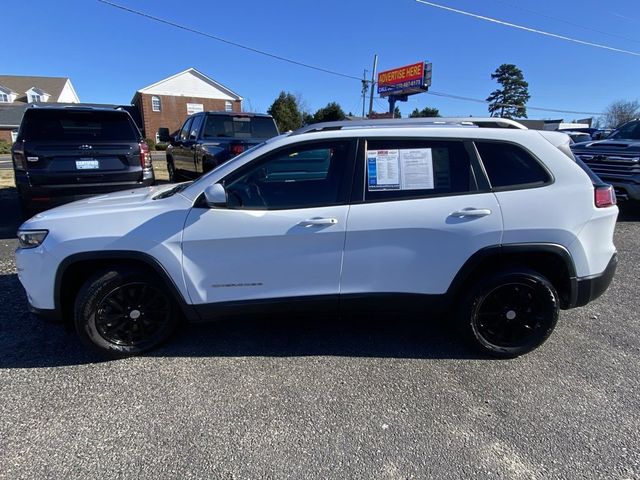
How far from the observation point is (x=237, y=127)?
8.39 m

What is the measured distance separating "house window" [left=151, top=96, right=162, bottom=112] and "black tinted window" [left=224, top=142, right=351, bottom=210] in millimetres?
46128

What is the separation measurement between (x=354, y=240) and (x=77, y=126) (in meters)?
5.20

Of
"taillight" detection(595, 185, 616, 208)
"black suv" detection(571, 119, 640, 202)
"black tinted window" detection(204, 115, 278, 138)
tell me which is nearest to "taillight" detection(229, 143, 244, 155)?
"black tinted window" detection(204, 115, 278, 138)

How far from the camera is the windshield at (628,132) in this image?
8789mm

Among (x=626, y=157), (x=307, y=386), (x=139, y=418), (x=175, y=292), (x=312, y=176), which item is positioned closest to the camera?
(x=139, y=418)

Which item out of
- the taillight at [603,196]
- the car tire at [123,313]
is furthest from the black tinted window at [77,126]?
the taillight at [603,196]

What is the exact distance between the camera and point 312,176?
318 centimetres

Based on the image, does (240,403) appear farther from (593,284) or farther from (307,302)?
(593,284)

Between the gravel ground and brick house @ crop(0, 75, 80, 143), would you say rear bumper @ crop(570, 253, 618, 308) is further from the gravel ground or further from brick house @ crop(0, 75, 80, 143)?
brick house @ crop(0, 75, 80, 143)

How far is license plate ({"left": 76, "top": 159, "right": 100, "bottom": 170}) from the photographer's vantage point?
5734 mm

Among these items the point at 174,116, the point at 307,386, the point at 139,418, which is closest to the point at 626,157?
the point at 307,386

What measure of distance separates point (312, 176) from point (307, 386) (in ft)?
5.19

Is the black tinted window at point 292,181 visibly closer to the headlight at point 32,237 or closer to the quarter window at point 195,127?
the headlight at point 32,237

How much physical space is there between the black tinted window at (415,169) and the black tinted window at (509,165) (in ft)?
0.48
